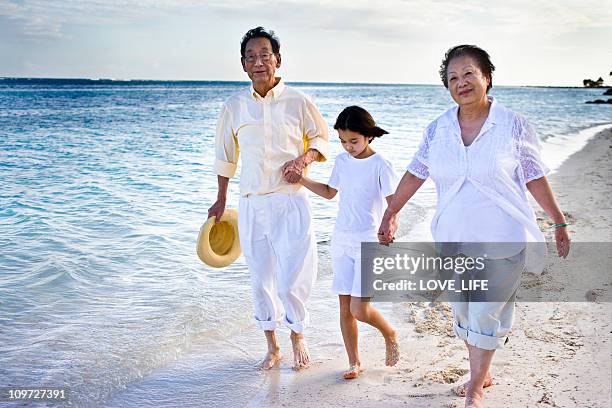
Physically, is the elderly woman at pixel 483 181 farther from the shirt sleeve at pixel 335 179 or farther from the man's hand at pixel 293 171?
the man's hand at pixel 293 171

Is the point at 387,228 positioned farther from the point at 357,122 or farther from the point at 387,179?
the point at 357,122

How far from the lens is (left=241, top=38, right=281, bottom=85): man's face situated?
4.02 m

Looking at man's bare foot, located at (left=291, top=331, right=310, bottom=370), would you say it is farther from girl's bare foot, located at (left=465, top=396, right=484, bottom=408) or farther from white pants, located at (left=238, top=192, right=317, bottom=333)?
girl's bare foot, located at (left=465, top=396, right=484, bottom=408)

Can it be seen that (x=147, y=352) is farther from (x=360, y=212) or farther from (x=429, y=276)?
(x=429, y=276)

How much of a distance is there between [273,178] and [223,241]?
2.52 ft

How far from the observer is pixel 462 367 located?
403 centimetres

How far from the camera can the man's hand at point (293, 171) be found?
13.1 feet

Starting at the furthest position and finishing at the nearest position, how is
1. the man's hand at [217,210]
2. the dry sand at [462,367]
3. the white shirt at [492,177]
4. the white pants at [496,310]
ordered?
1. the man's hand at [217,210]
2. the dry sand at [462,367]
3. the white pants at [496,310]
4. the white shirt at [492,177]

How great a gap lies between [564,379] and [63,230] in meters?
6.74

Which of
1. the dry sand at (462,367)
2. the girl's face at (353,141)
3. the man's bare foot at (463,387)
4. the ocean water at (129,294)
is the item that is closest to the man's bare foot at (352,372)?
the dry sand at (462,367)

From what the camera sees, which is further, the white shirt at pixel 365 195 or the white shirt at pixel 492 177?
the white shirt at pixel 365 195

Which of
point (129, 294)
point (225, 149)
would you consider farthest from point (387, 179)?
point (129, 294)

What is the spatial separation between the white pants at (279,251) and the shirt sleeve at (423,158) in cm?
90

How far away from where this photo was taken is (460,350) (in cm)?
431
